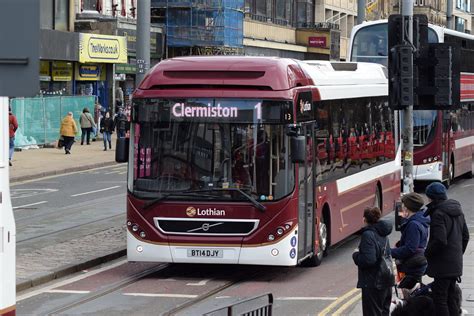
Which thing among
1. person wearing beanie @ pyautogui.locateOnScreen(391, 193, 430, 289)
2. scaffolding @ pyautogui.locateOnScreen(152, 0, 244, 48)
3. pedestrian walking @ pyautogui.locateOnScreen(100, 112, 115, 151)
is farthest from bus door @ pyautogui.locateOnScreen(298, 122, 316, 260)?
scaffolding @ pyautogui.locateOnScreen(152, 0, 244, 48)

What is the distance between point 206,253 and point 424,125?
1599 centimetres

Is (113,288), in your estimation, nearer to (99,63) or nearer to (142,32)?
(142,32)

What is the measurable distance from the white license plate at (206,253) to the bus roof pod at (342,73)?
3.10 metres

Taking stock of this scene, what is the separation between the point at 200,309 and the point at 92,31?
3983cm

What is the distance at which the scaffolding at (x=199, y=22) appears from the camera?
5991 centimetres

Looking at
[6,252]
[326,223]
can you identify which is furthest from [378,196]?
[6,252]

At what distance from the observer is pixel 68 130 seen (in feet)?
137

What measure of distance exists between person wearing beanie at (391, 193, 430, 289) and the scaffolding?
4816 centimetres

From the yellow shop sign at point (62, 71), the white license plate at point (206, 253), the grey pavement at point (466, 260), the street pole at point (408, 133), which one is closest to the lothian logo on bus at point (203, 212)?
the white license plate at point (206, 253)

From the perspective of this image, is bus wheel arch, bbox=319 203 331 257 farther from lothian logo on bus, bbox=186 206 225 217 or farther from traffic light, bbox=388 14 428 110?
traffic light, bbox=388 14 428 110

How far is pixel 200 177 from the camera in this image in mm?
15531

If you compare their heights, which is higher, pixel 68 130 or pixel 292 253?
pixel 68 130

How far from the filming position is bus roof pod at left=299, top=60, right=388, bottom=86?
17.5m

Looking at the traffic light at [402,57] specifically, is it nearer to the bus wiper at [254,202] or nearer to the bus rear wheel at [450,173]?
the bus wiper at [254,202]
